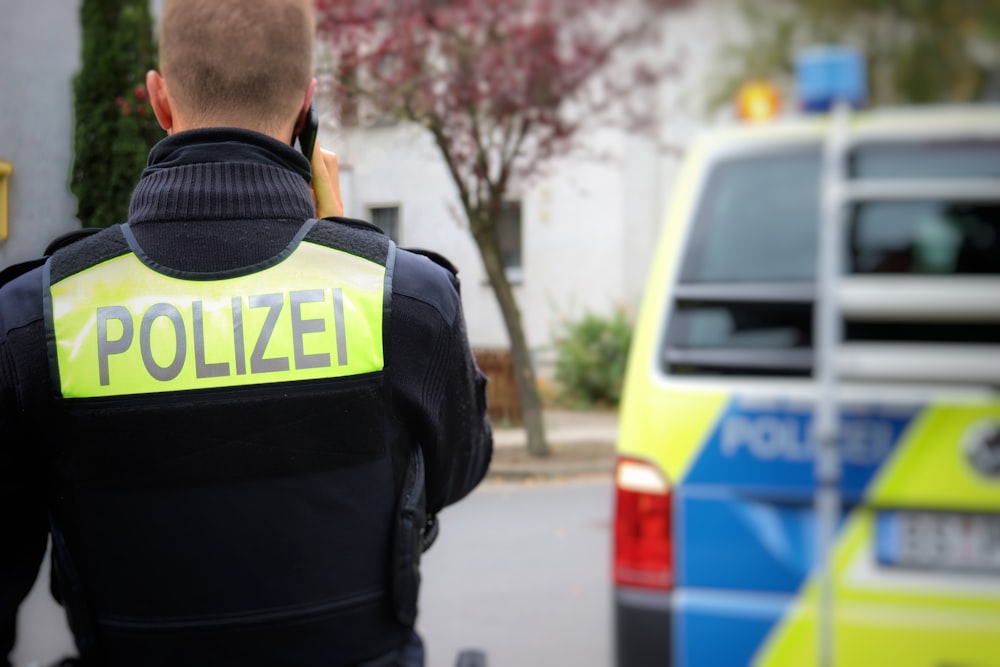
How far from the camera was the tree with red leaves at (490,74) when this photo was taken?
475 inches

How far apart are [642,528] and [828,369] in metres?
0.65

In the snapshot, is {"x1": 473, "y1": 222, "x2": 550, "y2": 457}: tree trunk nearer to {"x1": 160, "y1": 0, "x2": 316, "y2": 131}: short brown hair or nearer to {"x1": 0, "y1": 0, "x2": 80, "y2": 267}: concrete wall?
{"x1": 0, "y1": 0, "x2": 80, "y2": 267}: concrete wall

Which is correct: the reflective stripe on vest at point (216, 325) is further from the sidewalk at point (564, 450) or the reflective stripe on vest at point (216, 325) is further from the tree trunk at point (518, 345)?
the tree trunk at point (518, 345)

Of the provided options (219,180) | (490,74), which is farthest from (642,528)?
(490,74)

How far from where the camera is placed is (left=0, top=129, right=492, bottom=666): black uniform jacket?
1453 mm

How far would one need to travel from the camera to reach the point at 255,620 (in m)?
1.47

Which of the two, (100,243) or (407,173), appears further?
(407,173)

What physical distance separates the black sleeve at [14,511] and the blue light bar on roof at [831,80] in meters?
1.73

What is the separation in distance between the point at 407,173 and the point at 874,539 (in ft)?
20.3

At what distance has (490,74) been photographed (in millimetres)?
12195

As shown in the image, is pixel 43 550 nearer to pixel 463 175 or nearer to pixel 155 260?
pixel 155 260

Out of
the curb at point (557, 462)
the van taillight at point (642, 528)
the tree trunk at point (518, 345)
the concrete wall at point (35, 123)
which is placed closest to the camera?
the concrete wall at point (35, 123)

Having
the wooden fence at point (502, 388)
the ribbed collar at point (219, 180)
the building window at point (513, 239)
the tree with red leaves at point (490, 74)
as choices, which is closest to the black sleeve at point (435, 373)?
the ribbed collar at point (219, 180)

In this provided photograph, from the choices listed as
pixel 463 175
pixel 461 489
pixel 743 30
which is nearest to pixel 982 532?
pixel 461 489
